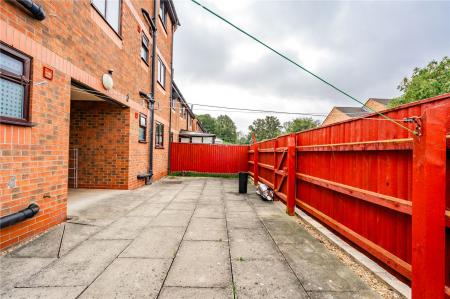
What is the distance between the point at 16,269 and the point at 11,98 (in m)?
2.43

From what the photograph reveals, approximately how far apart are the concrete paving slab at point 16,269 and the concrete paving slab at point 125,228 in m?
0.91

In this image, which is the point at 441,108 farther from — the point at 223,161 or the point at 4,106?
the point at 223,161

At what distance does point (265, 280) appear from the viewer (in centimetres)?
241

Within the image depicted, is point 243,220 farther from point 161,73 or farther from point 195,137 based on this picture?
point 195,137

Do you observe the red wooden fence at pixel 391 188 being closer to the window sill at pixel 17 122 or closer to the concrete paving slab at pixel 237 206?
the concrete paving slab at pixel 237 206

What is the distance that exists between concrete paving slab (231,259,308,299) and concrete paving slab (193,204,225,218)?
7.56 feet

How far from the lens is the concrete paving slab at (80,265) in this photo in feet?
7.63

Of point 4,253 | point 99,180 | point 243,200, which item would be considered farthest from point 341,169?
point 99,180

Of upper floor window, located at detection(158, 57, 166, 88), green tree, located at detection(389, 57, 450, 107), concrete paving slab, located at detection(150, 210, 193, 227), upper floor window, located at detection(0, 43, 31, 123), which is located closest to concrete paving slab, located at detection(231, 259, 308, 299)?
concrete paving slab, located at detection(150, 210, 193, 227)

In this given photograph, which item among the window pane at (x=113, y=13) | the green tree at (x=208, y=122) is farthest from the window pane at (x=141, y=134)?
the green tree at (x=208, y=122)

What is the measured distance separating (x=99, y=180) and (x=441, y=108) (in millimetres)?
8824

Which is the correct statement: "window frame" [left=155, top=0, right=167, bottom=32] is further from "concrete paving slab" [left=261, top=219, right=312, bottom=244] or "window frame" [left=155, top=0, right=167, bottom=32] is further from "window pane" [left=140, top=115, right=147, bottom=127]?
"concrete paving slab" [left=261, top=219, right=312, bottom=244]

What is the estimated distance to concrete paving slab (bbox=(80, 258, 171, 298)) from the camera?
212 cm

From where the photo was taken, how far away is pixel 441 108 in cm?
178
